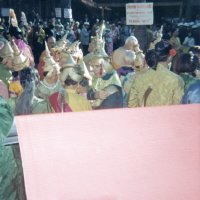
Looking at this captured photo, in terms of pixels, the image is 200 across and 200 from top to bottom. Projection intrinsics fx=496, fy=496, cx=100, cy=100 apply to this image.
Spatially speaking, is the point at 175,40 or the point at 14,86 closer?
the point at 14,86

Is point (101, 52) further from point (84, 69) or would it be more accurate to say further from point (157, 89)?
point (157, 89)

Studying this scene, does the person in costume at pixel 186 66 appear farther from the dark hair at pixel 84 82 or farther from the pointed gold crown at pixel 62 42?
the pointed gold crown at pixel 62 42

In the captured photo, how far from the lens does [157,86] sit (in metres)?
2.28

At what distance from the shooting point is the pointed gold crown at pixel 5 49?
7.00 ft

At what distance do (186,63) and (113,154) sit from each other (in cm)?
53

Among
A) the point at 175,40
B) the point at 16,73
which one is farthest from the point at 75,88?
the point at 175,40

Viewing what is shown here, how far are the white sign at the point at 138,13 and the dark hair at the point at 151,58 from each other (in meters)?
0.13

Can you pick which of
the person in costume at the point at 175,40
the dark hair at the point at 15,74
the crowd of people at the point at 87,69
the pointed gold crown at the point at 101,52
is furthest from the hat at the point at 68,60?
the person in costume at the point at 175,40

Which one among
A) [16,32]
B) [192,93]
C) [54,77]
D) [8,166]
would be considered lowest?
[8,166]

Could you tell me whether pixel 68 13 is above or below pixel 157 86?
above

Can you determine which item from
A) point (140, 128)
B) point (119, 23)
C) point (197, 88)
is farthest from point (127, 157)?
point (119, 23)

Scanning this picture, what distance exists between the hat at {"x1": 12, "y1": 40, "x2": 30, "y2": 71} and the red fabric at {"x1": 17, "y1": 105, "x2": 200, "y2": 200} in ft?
0.72

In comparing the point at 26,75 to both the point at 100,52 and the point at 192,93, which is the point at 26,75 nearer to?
the point at 100,52

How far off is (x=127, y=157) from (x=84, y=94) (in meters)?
0.36
